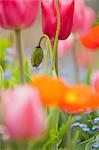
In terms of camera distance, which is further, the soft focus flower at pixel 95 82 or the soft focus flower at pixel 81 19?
the soft focus flower at pixel 81 19

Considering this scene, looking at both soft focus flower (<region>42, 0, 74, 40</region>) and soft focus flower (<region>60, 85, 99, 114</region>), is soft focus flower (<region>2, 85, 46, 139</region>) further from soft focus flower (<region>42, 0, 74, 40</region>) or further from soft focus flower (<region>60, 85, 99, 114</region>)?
soft focus flower (<region>42, 0, 74, 40</region>)

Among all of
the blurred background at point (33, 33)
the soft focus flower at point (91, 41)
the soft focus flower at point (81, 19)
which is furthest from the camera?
the blurred background at point (33, 33)

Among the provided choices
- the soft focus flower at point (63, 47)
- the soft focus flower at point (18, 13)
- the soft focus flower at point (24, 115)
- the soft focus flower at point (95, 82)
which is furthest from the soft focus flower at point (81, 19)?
the soft focus flower at point (24, 115)

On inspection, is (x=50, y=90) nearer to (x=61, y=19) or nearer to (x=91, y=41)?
(x=61, y=19)

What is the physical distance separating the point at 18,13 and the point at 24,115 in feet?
0.55

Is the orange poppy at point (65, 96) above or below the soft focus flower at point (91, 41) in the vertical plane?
below

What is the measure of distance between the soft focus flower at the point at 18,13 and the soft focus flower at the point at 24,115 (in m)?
0.14

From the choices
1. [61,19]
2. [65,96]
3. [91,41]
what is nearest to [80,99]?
[65,96]

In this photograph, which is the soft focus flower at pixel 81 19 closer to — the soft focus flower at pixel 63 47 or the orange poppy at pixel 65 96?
the soft focus flower at pixel 63 47

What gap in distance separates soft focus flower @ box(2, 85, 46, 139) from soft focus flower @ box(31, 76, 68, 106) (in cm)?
3

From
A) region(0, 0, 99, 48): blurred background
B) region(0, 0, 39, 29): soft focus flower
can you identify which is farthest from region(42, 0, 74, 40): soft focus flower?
region(0, 0, 99, 48): blurred background

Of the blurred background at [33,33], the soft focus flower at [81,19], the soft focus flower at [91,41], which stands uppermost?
the soft focus flower at [81,19]

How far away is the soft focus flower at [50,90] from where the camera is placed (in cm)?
60

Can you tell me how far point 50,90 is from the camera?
23.9 inches
